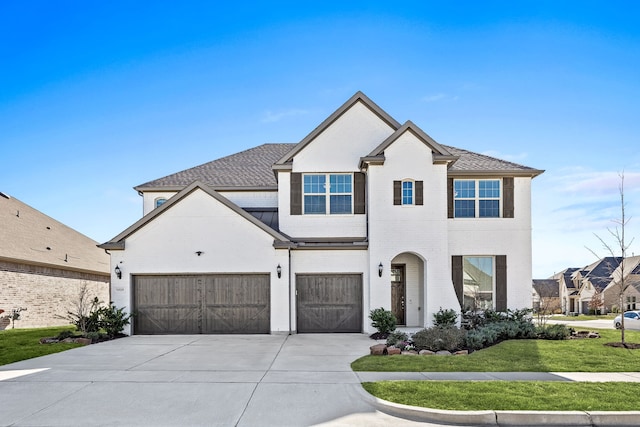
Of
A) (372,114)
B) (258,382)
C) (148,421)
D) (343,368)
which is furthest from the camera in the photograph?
(372,114)

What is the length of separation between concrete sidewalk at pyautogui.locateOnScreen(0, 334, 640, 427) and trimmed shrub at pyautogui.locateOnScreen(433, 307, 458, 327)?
17.4ft

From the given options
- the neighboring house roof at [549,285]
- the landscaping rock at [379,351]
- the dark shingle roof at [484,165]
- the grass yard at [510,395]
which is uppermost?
the dark shingle roof at [484,165]

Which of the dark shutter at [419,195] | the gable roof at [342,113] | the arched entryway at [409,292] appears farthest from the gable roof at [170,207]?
the dark shutter at [419,195]

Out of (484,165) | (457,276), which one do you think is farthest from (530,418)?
(484,165)

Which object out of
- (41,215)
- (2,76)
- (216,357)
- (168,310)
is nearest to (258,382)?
(216,357)

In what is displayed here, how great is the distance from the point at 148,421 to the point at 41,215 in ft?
90.7

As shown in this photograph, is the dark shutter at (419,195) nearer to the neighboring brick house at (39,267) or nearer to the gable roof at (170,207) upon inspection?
the gable roof at (170,207)

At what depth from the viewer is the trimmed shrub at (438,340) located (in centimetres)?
1285

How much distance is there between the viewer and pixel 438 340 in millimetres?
12906

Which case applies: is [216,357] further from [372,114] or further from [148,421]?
[372,114]

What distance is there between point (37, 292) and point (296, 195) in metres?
15.6

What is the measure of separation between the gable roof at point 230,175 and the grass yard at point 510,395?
13.9m

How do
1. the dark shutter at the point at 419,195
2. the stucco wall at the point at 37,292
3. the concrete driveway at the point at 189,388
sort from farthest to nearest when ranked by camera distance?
1. the stucco wall at the point at 37,292
2. the dark shutter at the point at 419,195
3. the concrete driveway at the point at 189,388

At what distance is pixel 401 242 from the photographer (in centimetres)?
1795
